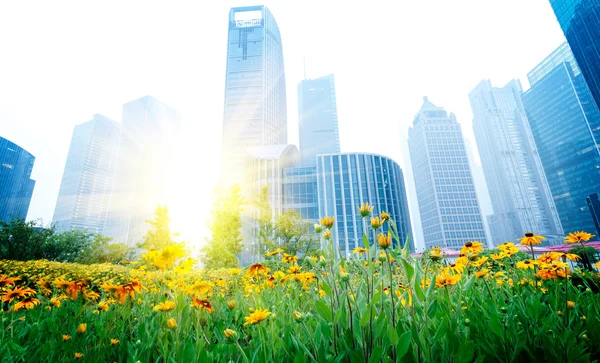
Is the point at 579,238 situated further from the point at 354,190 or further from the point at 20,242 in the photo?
the point at 354,190

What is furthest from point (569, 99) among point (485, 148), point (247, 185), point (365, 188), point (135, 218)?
point (135, 218)

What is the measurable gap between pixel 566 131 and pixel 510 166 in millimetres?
28620

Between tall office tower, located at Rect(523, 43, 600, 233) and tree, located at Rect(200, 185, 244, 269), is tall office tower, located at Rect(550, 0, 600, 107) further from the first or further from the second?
tree, located at Rect(200, 185, 244, 269)

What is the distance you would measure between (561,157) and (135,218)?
17450 cm

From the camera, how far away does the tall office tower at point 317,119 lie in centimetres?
11244

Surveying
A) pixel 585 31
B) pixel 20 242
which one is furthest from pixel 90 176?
pixel 585 31

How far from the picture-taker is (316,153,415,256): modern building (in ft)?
142

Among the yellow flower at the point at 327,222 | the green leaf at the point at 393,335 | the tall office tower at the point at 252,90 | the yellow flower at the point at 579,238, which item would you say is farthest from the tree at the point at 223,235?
the tall office tower at the point at 252,90

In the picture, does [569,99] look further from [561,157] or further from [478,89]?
[478,89]

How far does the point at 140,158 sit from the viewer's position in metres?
144

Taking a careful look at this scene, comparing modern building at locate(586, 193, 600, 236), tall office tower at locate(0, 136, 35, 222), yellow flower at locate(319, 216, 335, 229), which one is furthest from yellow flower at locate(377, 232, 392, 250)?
tall office tower at locate(0, 136, 35, 222)

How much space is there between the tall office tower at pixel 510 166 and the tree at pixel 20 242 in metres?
125

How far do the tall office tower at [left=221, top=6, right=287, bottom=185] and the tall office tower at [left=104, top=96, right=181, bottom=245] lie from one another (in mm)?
70805

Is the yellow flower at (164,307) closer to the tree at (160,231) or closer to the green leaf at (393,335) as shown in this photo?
the green leaf at (393,335)
